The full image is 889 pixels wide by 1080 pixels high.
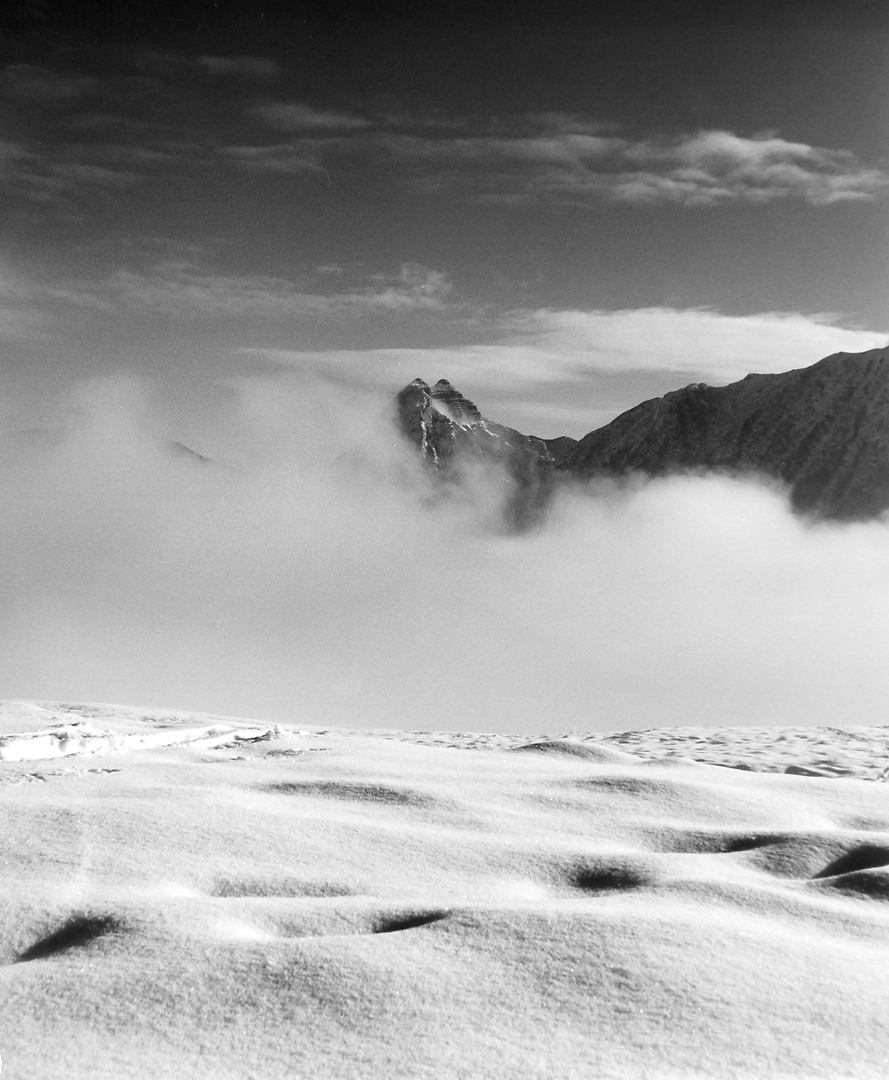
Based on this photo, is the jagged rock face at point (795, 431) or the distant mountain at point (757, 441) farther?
the distant mountain at point (757, 441)

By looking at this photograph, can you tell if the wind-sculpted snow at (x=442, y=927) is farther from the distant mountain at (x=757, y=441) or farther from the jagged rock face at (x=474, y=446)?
the jagged rock face at (x=474, y=446)

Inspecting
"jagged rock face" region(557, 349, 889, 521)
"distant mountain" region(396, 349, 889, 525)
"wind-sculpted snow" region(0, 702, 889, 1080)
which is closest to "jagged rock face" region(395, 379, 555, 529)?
"distant mountain" region(396, 349, 889, 525)

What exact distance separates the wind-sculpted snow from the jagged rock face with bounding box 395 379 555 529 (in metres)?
137

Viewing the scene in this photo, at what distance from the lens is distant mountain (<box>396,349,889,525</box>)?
90.8 metres

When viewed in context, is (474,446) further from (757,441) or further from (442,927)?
(442,927)

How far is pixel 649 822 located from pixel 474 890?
110 centimetres

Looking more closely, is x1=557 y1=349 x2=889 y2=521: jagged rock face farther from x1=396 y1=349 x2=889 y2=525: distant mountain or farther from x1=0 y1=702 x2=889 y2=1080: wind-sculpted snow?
x1=0 y1=702 x2=889 y2=1080: wind-sculpted snow

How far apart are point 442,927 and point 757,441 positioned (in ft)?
365

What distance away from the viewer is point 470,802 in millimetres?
3680

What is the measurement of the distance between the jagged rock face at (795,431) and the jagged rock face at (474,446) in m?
19.4

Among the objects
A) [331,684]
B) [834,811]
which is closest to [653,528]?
[331,684]

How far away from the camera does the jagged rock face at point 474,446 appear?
144000 mm

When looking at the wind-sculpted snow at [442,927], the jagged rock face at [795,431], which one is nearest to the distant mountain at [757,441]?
the jagged rock face at [795,431]

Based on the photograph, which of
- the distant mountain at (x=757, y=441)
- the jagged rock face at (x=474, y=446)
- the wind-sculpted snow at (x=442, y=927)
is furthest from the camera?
the jagged rock face at (x=474, y=446)
